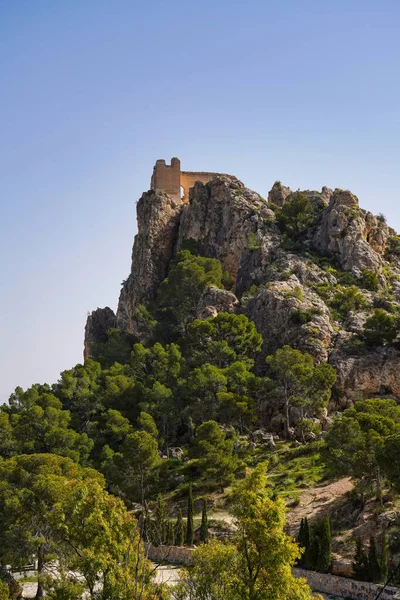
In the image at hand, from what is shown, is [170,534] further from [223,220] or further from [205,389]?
[223,220]

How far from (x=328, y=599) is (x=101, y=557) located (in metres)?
14.9

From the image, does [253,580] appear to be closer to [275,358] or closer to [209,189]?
[275,358]

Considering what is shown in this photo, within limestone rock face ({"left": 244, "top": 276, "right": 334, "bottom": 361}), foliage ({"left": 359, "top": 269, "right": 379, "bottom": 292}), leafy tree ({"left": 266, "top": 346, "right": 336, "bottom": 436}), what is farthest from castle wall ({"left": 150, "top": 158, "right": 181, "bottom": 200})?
leafy tree ({"left": 266, "top": 346, "right": 336, "bottom": 436})

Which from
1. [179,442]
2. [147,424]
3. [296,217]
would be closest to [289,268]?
[296,217]

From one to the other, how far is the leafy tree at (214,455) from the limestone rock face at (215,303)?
2449cm

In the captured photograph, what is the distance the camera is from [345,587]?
1334 inches

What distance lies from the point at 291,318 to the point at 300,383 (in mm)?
11082

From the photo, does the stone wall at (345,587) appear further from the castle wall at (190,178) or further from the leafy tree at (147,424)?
the castle wall at (190,178)

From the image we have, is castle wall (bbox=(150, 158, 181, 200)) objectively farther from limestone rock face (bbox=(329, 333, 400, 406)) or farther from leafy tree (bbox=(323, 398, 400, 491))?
leafy tree (bbox=(323, 398, 400, 491))

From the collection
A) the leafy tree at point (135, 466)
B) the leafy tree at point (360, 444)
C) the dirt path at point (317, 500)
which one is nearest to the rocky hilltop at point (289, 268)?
the dirt path at point (317, 500)

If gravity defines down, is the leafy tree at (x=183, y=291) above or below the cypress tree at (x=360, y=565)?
above

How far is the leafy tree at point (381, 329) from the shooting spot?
219ft

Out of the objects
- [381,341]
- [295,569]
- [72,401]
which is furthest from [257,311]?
[295,569]

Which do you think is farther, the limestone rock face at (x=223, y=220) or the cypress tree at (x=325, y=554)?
the limestone rock face at (x=223, y=220)
